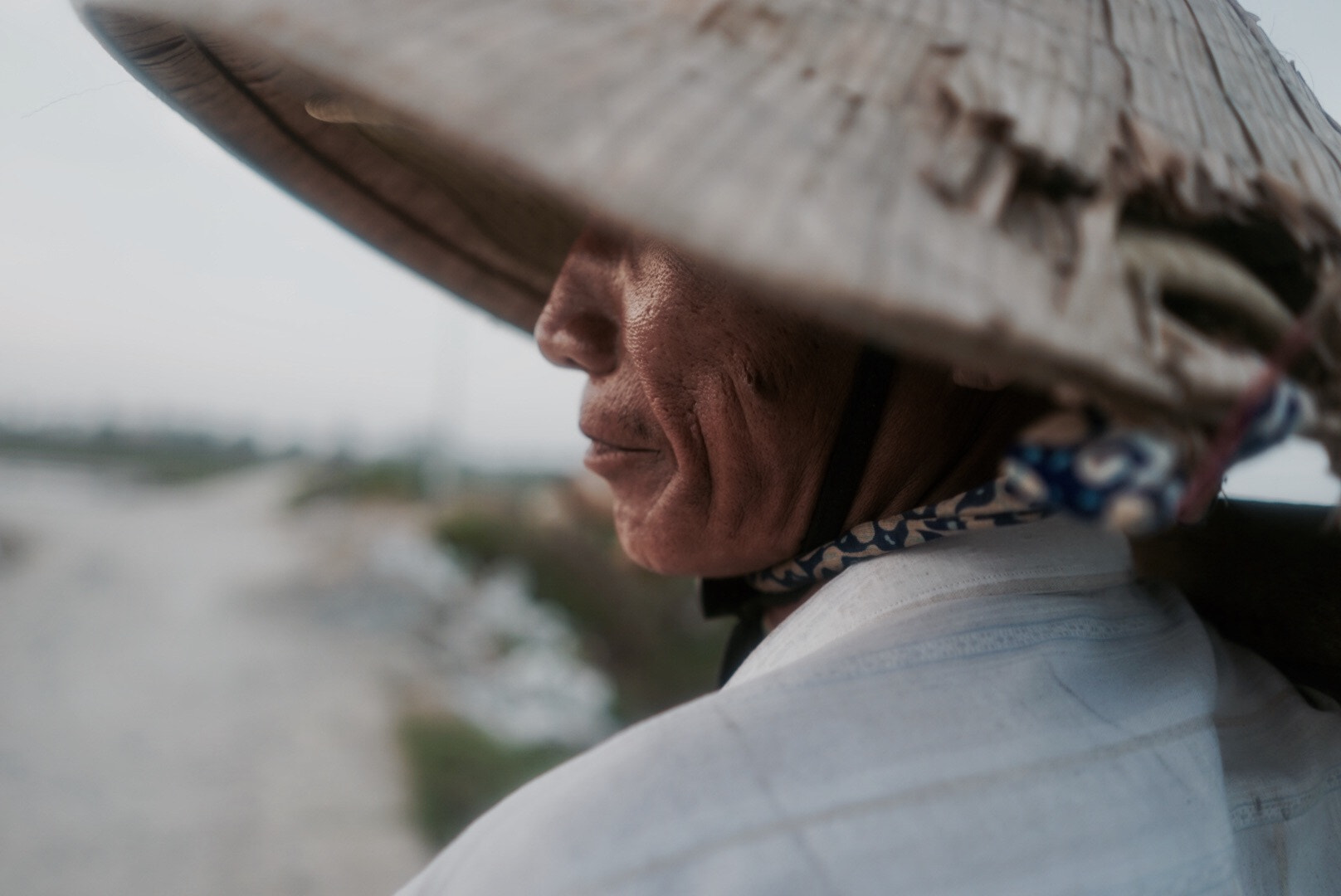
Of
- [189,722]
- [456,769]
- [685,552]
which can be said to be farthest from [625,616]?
[685,552]

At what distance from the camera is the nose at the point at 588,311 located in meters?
0.84

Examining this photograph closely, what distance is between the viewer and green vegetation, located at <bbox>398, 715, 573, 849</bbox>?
441cm

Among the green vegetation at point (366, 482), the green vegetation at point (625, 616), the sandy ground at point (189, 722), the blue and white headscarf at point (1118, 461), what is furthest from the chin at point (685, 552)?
the green vegetation at point (366, 482)

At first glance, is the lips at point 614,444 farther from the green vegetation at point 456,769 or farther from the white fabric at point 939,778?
the green vegetation at point 456,769

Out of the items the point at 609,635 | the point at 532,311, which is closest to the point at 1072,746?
the point at 532,311

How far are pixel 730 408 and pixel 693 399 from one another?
4 cm

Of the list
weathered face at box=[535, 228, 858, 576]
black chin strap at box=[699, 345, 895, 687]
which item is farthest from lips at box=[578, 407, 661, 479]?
black chin strap at box=[699, 345, 895, 687]

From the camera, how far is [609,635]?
5.86 m

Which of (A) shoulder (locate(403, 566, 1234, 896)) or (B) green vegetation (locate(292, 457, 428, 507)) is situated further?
(B) green vegetation (locate(292, 457, 428, 507))

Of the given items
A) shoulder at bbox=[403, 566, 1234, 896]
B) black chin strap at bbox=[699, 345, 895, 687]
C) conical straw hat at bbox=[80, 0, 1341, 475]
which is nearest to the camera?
conical straw hat at bbox=[80, 0, 1341, 475]

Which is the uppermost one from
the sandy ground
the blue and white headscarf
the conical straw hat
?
the conical straw hat

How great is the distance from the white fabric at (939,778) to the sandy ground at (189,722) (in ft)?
13.3

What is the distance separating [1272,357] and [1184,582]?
2.66 feet

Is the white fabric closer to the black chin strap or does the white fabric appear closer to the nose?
the black chin strap
